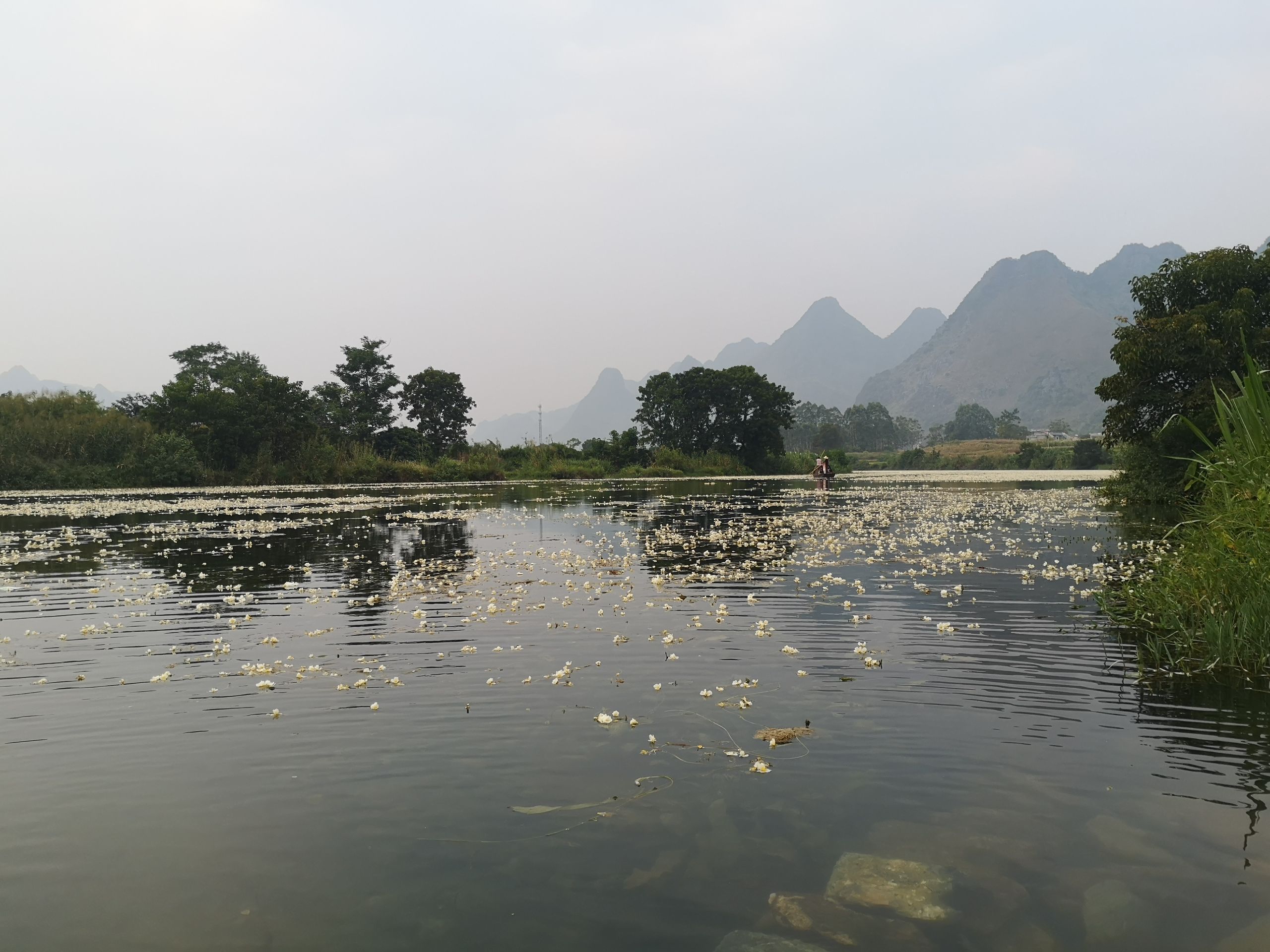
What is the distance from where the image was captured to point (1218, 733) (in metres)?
7.70

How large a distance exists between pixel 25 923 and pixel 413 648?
6.76 metres

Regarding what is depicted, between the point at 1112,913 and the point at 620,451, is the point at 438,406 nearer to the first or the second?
the point at 620,451

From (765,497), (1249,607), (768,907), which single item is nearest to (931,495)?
(765,497)

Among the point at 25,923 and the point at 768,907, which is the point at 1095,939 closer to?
the point at 768,907

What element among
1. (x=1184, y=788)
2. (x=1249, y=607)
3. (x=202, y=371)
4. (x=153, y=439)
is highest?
(x=202, y=371)

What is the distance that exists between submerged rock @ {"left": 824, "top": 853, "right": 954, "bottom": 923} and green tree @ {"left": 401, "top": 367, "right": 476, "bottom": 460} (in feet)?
283

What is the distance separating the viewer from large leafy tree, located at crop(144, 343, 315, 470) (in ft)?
223

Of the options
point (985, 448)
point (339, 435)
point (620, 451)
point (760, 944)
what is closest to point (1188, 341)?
point (760, 944)

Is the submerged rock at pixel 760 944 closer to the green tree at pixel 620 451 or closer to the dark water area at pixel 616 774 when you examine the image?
the dark water area at pixel 616 774

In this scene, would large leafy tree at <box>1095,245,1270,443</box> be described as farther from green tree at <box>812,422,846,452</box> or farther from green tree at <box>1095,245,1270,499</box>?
green tree at <box>812,422,846,452</box>

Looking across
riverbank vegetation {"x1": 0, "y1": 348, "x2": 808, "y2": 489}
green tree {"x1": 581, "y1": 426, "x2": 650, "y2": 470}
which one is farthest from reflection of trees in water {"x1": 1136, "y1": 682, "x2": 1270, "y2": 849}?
green tree {"x1": 581, "y1": 426, "x2": 650, "y2": 470}

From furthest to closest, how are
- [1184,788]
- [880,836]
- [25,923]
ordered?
[1184,788] < [880,836] < [25,923]

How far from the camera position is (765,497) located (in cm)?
4625

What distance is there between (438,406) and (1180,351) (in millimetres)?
75371
